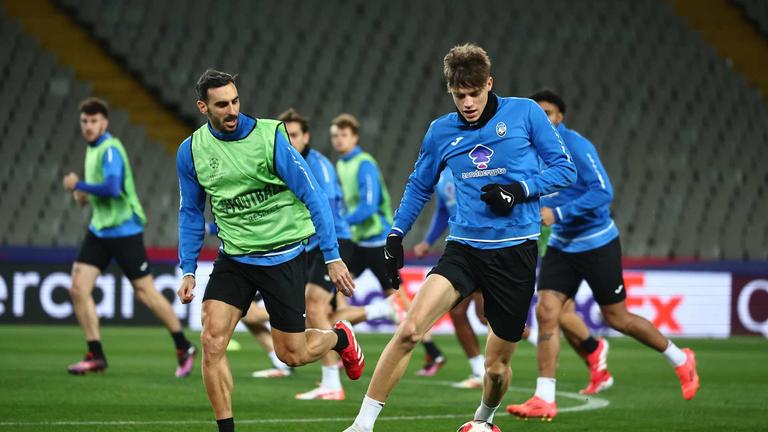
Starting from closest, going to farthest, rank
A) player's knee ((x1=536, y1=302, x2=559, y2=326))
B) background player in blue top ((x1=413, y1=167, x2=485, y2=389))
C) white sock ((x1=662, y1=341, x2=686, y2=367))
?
player's knee ((x1=536, y1=302, x2=559, y2=326)) < white sock ((x1=662, y1=341, x2=686, y2=367)) < background player in blue top ((x1=413, y1=167, x2=485, y2=389))

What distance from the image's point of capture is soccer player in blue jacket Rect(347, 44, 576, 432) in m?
6.89

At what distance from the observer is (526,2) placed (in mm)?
23625

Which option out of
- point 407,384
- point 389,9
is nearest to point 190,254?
point 407,384

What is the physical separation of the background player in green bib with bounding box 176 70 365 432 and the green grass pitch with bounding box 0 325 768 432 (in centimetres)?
127

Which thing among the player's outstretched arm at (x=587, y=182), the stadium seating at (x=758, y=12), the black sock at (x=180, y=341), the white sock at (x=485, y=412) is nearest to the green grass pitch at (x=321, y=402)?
the black sock at (x=180, y=341)

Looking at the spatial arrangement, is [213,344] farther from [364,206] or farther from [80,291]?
[364,206]

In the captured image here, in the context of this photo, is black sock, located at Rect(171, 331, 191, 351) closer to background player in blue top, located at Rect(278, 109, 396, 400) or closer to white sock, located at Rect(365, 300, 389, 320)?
background player in blue top, located at Rect(278, 109, 396, 400)

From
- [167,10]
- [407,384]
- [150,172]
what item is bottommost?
[407,384]

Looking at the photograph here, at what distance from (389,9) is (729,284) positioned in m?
8.48

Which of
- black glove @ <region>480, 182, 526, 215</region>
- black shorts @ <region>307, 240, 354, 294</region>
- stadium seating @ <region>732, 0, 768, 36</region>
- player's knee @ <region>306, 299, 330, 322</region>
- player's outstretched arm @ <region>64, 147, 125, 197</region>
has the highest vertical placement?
stadium seating @ <region>732, 0, 768, 36</region>

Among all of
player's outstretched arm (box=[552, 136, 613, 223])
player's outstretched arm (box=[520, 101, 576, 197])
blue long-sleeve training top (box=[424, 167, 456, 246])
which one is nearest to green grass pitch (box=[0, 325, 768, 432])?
blue long-sleeve training top (box=[424, 167, 456, 246])

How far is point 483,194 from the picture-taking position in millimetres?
6859

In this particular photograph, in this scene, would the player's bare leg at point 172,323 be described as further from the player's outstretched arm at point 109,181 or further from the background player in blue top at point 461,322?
the background player in blue top at point 461,322

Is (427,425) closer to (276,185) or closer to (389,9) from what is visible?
(276,185)
